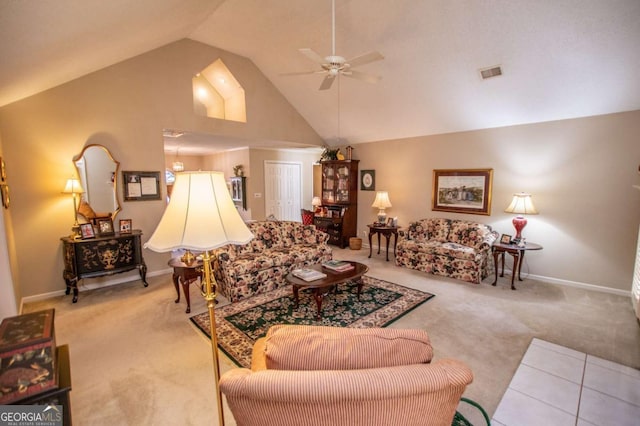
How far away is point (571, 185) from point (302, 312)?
420 cm

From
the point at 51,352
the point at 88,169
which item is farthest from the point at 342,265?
the point at 88,169

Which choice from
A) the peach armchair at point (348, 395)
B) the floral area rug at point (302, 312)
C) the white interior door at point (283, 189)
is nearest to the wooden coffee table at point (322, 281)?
the floral area rug at point (302, 312)

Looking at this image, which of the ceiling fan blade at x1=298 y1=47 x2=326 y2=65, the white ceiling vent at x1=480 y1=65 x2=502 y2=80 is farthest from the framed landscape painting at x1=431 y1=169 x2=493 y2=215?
the ceiling fan blade at x1=298 y1=47 x2=326 y2=65

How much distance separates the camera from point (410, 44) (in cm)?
383

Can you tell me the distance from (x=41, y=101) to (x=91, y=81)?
2.09 feet

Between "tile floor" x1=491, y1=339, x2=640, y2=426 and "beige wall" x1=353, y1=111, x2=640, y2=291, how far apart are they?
2188 millimetres

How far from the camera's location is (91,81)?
13.1ft

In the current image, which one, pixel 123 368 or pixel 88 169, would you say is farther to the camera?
pixel 88 169

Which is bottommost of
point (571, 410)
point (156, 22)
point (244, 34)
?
point (571, 410)

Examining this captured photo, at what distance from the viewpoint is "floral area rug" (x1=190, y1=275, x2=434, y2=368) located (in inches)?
113

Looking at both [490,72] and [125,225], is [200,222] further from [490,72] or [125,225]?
[490,72]

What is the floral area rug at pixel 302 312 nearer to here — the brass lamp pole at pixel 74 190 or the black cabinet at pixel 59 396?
the black cabinet at pixel 59 396

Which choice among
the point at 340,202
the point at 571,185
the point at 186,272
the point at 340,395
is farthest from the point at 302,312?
the point at 571,185

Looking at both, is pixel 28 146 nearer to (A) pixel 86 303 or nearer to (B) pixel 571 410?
(A) pixel 86 303
